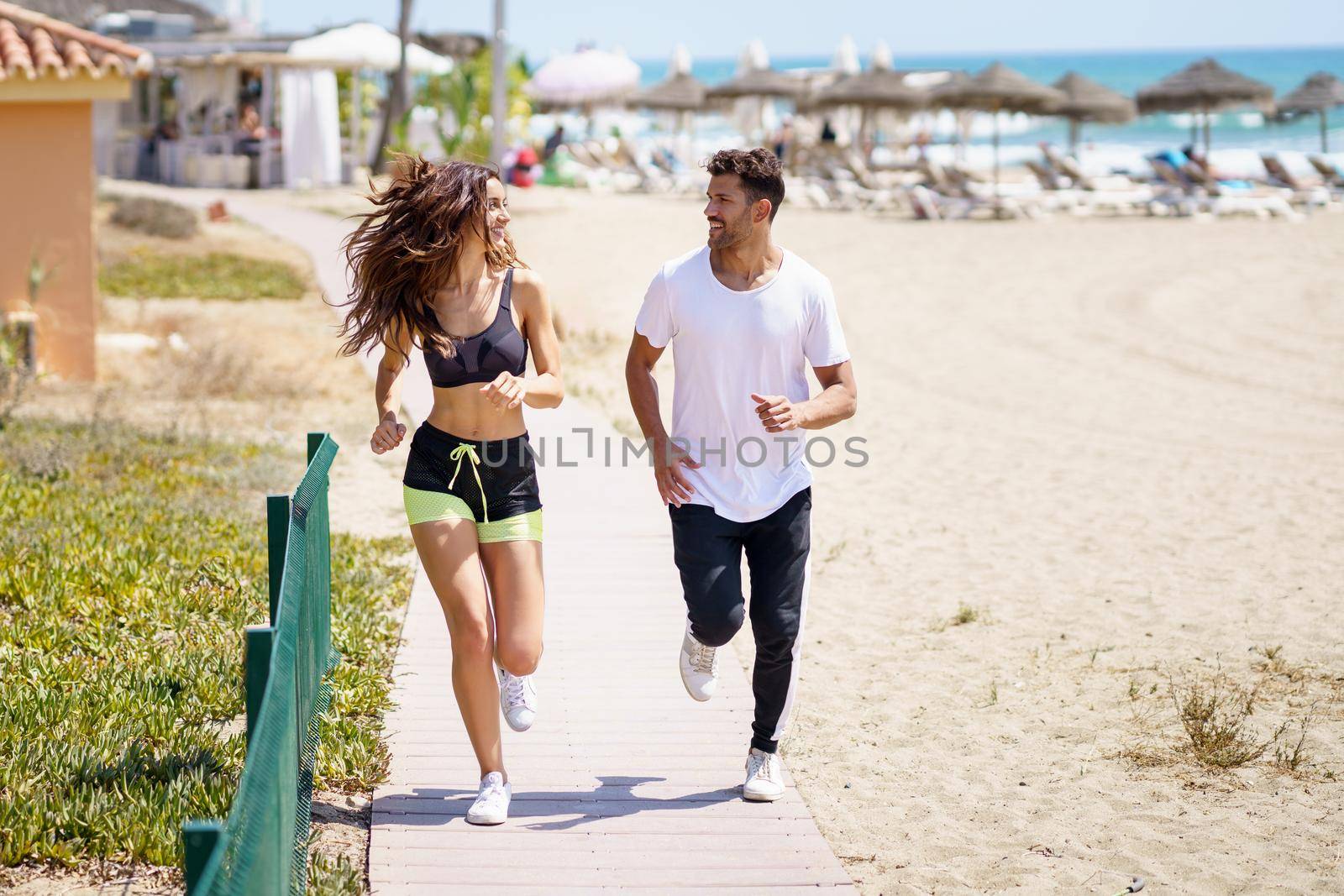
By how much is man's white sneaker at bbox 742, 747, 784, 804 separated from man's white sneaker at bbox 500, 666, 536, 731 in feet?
2.28

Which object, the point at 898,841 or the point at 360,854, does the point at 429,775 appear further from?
the point at 898,841

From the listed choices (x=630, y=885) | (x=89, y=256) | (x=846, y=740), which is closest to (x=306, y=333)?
(x=89, y=256)

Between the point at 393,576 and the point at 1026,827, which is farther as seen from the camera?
the point at 393,576

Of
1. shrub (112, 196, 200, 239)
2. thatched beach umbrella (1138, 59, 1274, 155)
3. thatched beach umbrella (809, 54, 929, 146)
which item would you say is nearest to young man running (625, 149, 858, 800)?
shrub (112, 196, 200, 239)

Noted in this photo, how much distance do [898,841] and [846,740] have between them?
86 cm

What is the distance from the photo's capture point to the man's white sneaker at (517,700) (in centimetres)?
430

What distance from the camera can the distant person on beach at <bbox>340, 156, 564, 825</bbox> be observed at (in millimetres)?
4098

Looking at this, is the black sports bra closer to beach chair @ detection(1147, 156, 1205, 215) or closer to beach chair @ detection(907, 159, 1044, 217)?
beach chair @ detection(907, 159, 1044, 217)

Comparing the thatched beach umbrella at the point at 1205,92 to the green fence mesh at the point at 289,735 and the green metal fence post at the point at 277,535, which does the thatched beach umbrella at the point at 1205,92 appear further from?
the green metal fence post at the point at 277,535

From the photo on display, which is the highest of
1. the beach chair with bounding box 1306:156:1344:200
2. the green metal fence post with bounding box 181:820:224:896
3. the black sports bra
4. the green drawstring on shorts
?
the beach chair with bounding box 1306:156:1344:200

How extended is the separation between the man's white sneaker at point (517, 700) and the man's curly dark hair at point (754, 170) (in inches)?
60.3

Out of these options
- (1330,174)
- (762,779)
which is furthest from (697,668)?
(1330,174)

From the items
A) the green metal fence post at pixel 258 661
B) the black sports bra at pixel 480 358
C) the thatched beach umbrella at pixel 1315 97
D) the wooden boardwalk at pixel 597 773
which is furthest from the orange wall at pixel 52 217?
the thatched beach umbrella at pixel 1315 97

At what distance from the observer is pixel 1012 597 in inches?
278
